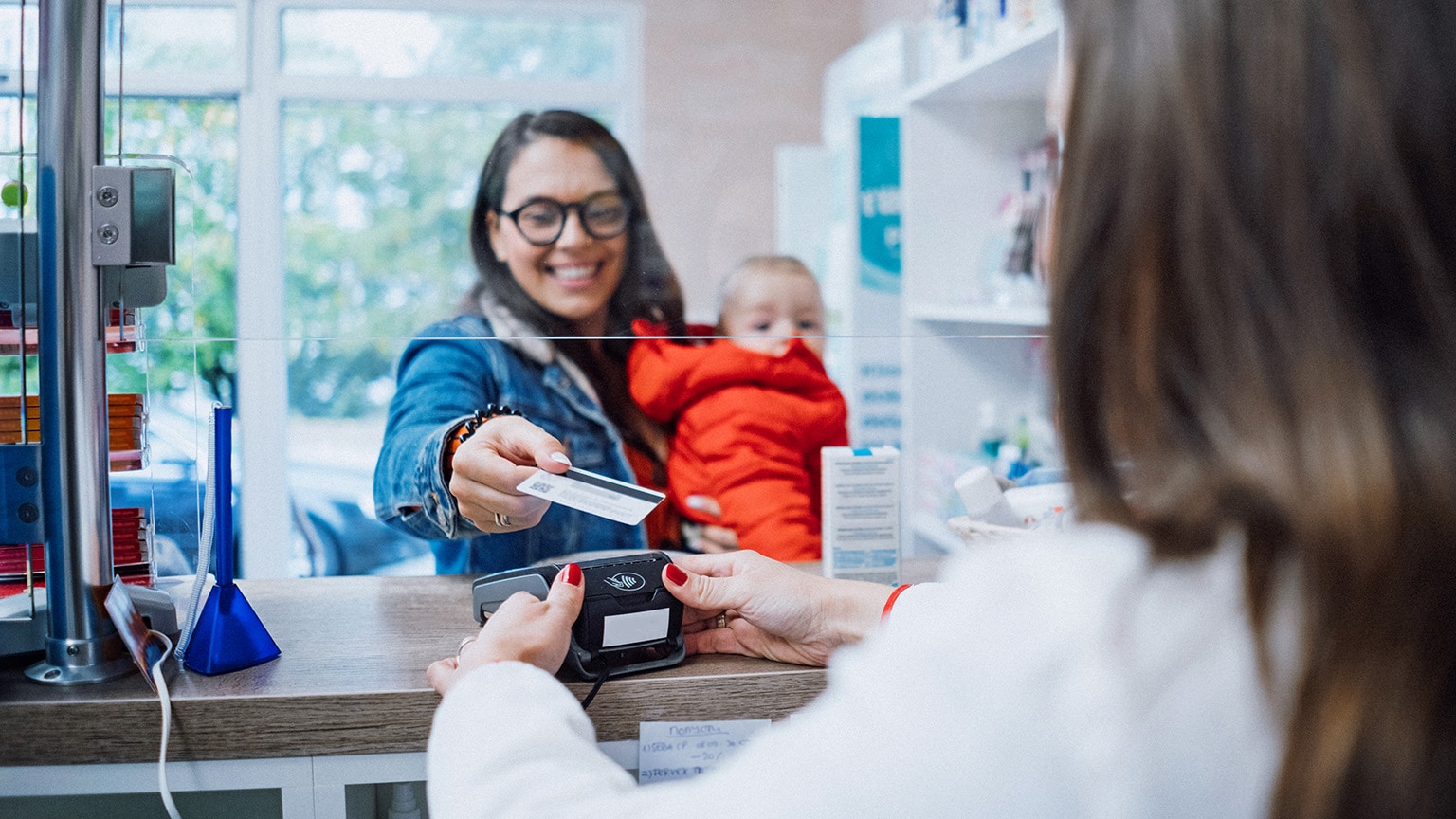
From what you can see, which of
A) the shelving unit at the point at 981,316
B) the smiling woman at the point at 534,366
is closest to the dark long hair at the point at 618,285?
the smiling woman at the point at 534,366

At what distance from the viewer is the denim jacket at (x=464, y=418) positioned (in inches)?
36.3

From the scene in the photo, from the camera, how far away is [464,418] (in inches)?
37.1

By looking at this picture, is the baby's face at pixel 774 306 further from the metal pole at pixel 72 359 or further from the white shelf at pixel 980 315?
the metal pole at pixel 72 359

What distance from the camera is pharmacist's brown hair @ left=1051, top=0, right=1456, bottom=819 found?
0.35 metres

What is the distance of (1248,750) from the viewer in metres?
0.35

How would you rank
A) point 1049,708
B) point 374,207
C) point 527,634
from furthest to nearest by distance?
point 374,207 < point 527,634 < point 1049,708

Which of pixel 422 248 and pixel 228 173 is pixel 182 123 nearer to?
pixel 228 173

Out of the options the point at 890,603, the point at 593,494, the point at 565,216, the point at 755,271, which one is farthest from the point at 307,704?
the point at 755,271

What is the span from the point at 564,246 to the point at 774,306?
57 centimetres

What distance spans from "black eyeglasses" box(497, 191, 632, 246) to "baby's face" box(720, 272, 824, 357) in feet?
1.08

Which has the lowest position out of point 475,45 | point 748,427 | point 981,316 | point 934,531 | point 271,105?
point 934,531

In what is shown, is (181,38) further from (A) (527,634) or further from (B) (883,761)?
(B) (883,761)

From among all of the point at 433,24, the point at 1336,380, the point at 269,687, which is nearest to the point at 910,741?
the point at 1336,380

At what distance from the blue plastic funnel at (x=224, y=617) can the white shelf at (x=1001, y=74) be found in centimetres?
128
